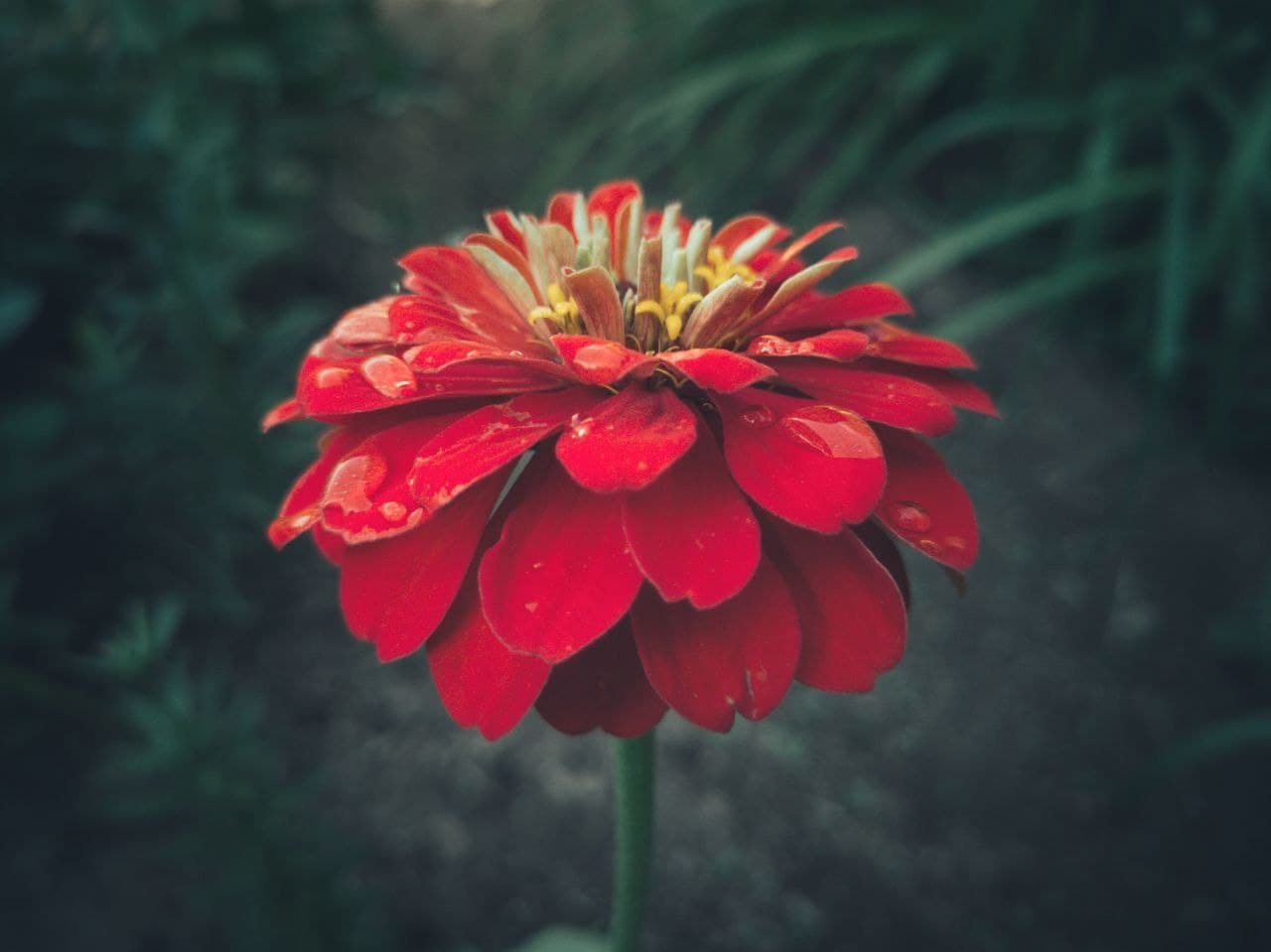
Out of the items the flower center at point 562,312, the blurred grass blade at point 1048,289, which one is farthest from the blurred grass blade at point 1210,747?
the flower center at point 562,312

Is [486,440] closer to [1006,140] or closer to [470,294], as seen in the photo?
[470,294]

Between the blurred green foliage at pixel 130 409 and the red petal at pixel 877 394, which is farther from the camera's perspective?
the blurred green foliage at pixel 130 409

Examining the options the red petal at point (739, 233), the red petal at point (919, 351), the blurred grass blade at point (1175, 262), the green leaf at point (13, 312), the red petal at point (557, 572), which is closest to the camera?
the red petal at point (557, 572)

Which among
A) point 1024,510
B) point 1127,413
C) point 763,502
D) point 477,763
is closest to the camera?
point 763,502

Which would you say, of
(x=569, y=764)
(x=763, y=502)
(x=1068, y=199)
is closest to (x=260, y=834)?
(x=569, y=764)

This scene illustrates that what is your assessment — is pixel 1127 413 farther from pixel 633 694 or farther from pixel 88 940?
pixel 88 940

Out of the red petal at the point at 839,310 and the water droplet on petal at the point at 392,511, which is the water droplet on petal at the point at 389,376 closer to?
the water droplet on petal at the point at 392,511
